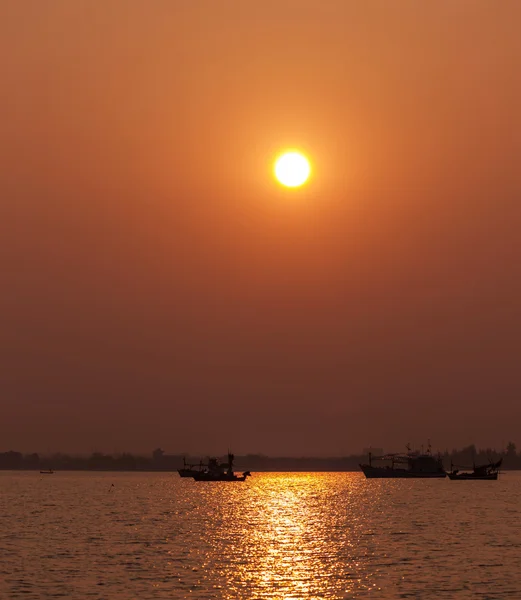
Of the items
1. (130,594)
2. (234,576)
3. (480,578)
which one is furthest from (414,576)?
(130,594)

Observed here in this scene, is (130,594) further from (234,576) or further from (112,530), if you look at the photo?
(112,530)

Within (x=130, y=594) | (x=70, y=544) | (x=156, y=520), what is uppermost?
(x=156, y=520)

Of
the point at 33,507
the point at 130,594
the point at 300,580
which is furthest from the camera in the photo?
the point at 33,507

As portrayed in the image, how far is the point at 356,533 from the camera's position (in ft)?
402

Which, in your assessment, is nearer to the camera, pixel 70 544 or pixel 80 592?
pixel 80 592

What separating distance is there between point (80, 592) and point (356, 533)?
5946cm

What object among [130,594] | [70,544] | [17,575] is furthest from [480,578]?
[70,544]

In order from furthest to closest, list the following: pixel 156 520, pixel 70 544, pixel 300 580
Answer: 1. pixel 156 520
2. pixel 70 544
3. pixel 300 580

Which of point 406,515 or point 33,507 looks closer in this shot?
point 406,515

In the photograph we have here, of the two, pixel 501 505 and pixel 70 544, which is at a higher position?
pixel 501 505

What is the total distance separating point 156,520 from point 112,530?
23.9 metres

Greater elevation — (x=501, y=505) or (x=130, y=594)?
(x=501, y=505)

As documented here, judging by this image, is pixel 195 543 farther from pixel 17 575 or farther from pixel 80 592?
pixel 80 592

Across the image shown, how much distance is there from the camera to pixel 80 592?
6875 cm
